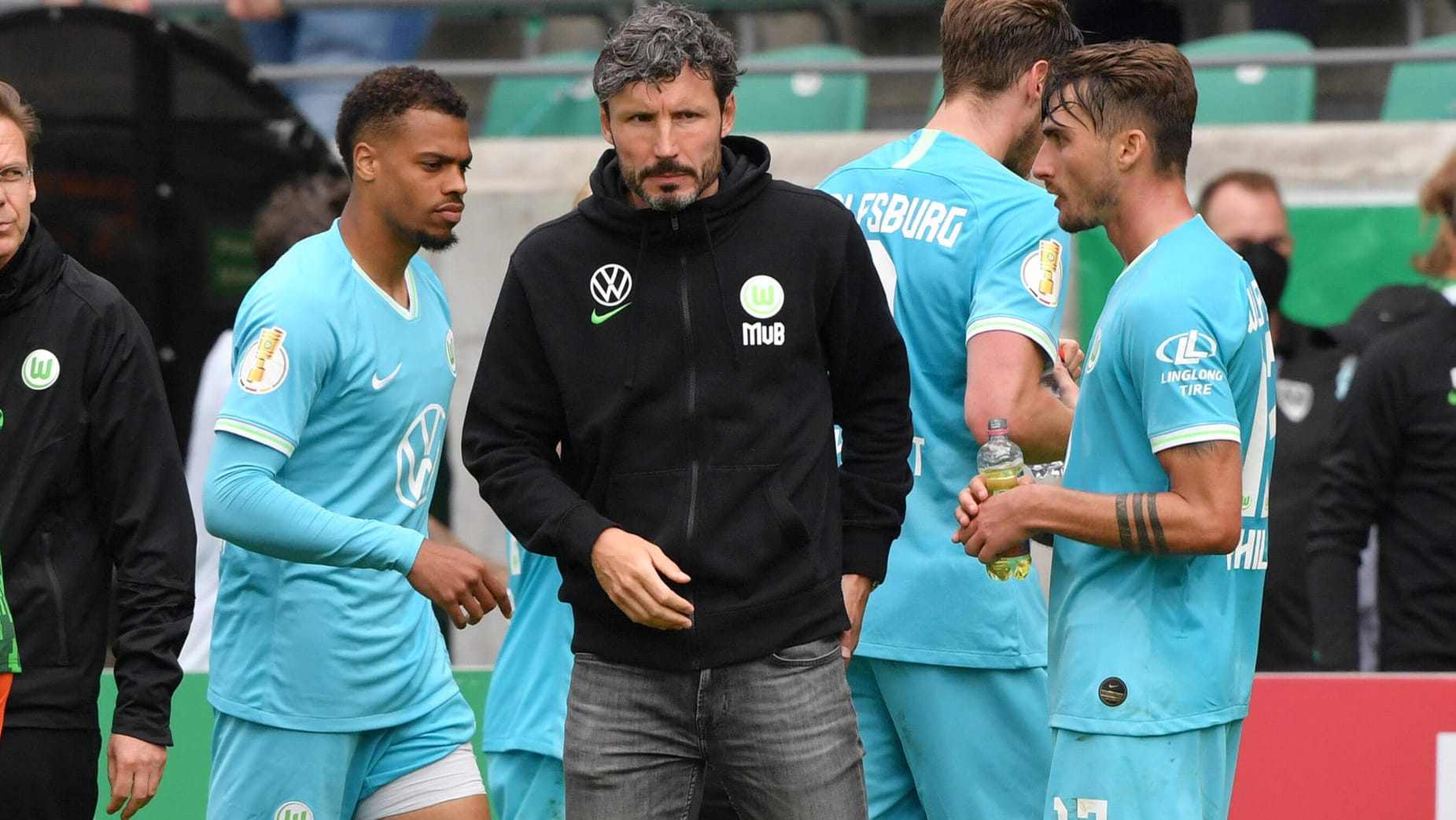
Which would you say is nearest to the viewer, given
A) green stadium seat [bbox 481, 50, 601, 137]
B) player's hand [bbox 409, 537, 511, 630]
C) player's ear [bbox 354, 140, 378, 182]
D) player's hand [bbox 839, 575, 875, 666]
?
player's hand [bbox 839, 575, 875, 666]

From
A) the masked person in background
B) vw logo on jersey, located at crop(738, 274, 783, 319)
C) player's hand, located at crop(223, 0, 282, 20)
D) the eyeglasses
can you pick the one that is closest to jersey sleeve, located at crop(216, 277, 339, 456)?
the eyeglasses

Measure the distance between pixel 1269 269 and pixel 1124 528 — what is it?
3216 millimetres

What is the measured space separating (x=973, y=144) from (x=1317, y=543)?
1.87 metres

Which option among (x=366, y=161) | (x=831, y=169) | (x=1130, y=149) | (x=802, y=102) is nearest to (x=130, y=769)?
(x=366, y=161)

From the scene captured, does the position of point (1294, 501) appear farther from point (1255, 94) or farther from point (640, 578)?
point (640, 578)

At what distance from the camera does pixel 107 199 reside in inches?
292

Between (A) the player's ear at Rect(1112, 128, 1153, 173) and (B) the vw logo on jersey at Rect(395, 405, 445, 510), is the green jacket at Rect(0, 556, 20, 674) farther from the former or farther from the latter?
(A) the player's ear at Rect(1112, 128, 1153, 173)

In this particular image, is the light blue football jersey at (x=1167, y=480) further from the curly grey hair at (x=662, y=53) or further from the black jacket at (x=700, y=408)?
the curly grey hair at (x=662, y=53)

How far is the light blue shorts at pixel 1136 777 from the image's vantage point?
3533 millimetres

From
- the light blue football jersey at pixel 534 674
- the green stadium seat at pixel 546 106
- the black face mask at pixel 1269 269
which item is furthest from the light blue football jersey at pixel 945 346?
the green stadium seat at pixel 546 106

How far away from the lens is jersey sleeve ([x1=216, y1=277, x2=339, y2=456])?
13.3ft

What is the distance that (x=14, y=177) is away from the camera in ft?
12.7

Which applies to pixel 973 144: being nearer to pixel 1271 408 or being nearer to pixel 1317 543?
pixel 1271 408

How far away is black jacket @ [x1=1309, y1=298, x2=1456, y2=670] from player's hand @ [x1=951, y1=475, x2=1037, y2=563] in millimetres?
1938
